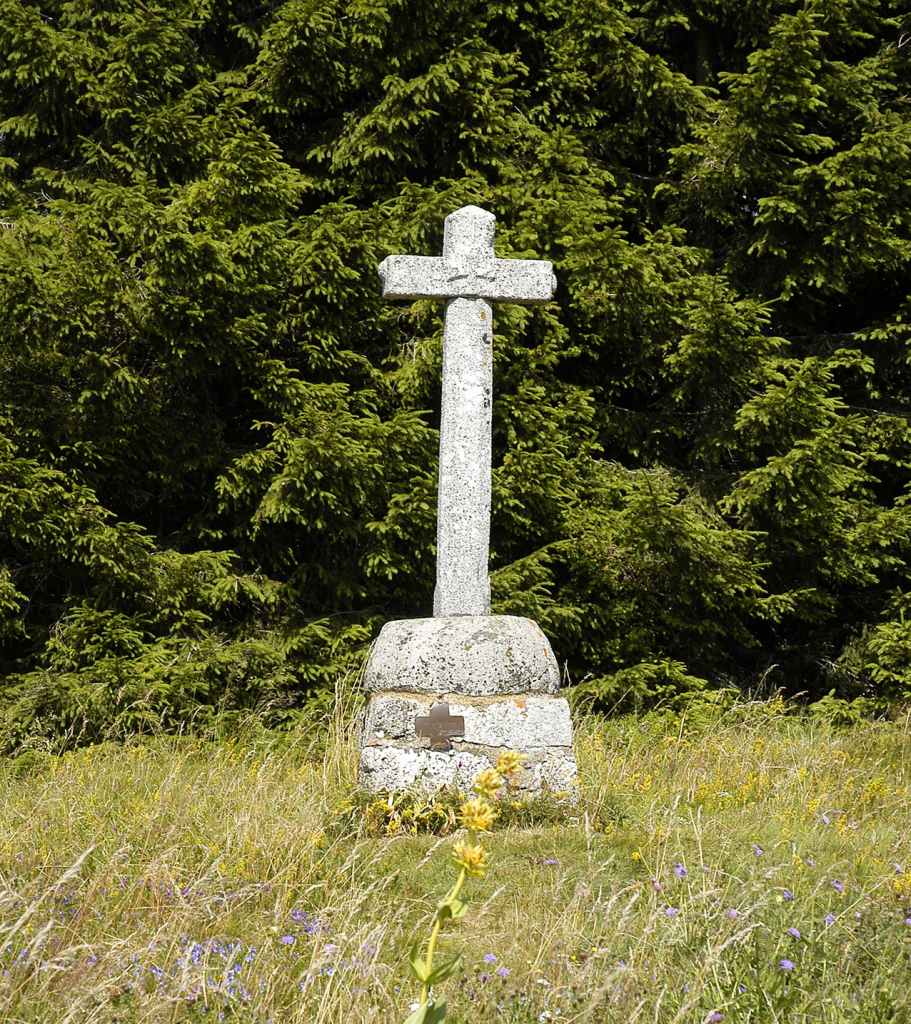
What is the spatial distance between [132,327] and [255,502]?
1.50 m

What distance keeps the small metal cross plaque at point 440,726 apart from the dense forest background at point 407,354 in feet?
7.53

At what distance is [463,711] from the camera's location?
13.8 ft

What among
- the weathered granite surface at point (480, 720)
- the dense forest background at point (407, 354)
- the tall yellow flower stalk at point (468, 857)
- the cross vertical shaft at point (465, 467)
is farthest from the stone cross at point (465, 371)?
the tall yellow flower stalk at point (468, 857)

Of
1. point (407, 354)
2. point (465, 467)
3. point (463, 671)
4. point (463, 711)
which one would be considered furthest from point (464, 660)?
point (407, 354)

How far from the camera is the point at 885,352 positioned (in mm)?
7625

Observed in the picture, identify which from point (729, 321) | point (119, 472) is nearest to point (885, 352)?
point (729, 321)

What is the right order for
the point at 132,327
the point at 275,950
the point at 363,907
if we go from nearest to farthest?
the point at 275,950
the point at 363,907
the point at 132,327

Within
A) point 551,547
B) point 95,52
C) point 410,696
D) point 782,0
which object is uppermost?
point 782,0

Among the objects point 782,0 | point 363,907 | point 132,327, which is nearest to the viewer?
point 363,907

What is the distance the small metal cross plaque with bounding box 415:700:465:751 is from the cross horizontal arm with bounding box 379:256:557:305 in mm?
2153

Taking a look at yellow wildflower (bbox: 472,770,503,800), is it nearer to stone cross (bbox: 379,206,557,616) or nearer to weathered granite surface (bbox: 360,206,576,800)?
weathered granite surface (bbox: 360,206,576,800)

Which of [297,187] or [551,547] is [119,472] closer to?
[297,187]

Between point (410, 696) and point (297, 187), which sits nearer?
point (410, 696)

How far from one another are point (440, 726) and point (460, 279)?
228 cm
